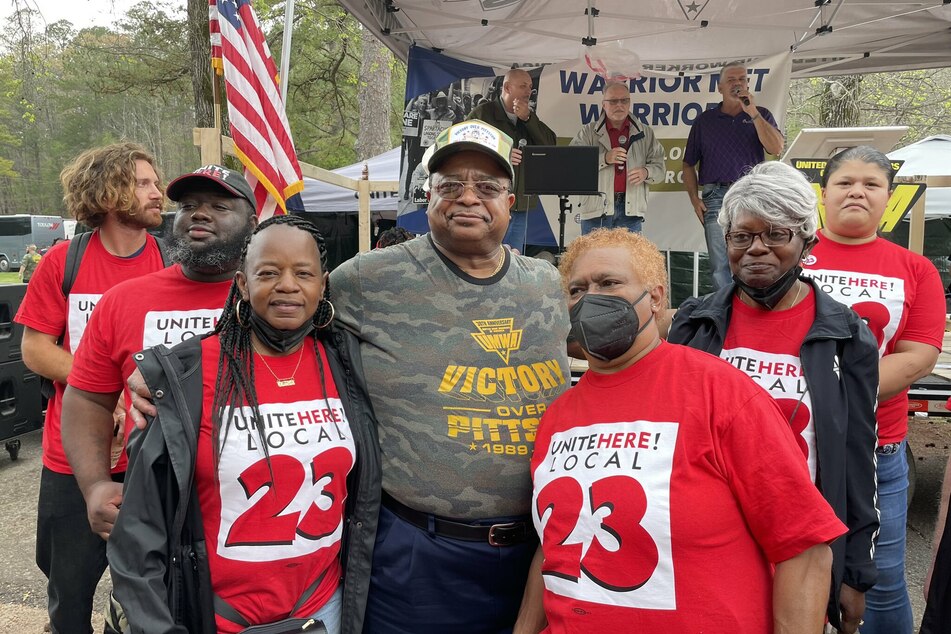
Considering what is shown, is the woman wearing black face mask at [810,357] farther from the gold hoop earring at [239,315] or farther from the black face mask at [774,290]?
the gold hoop earring at [239,315]

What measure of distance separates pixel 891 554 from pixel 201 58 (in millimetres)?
8842

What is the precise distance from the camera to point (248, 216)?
243 centimetres

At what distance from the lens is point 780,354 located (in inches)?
82.3

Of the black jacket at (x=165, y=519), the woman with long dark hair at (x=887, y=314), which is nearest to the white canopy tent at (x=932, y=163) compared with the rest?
the woman with long dark hair at (x=887, y=314)

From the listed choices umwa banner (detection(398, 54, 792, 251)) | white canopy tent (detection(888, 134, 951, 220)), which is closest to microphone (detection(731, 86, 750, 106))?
umwa banner (detection(398, 54, 792, 251))

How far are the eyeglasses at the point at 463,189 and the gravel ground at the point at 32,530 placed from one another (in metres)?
3.52

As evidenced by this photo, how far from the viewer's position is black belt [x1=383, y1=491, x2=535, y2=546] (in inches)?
77.4

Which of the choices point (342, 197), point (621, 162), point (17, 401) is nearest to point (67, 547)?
point (17, 401)

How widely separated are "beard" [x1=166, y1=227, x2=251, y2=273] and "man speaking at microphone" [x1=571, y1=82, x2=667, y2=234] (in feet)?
16.1

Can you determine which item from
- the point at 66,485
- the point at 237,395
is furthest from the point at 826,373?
the point at 66,485

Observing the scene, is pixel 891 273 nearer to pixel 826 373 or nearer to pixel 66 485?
pixel 826 373

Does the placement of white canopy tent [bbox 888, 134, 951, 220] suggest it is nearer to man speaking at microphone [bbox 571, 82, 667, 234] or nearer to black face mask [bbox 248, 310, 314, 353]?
man speaking at microphone [bbox 571, 82, 667, 234]

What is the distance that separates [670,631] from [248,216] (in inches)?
77.0

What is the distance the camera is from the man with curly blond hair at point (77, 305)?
2697 millimetres
